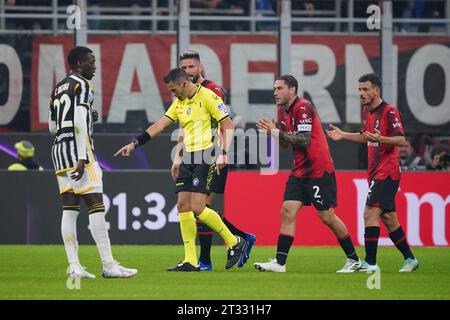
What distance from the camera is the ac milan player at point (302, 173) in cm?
1246

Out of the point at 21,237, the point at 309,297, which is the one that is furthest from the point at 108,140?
the point at 309,297

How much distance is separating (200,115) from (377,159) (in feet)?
6.71

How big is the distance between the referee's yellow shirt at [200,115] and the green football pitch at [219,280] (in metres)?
1.43

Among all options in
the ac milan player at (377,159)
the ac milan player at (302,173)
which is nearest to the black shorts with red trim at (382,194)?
the ac milan player at (377,159)

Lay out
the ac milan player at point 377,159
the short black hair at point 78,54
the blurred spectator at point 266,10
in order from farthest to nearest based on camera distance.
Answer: the blurred spectator at point 266,10 → the ac milan player at point 377,159 → the short black hair at point 78,54

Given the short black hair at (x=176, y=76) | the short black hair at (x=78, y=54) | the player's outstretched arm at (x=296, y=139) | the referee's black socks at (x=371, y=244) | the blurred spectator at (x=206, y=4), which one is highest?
the blurred spectator at (x=206, y=4)

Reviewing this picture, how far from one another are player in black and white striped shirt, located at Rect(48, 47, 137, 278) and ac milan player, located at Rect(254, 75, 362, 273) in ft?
6.35

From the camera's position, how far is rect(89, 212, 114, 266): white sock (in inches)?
448

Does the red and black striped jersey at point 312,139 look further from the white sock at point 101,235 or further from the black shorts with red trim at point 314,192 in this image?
the white sock at point 101,235

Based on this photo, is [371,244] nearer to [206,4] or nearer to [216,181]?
[216,181]

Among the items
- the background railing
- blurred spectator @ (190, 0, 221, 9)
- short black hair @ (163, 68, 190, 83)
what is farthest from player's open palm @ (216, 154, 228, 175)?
blurred spectator @ (190, 0, 221, 9)

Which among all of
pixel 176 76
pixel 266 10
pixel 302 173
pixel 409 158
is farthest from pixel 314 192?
pixel 266 10

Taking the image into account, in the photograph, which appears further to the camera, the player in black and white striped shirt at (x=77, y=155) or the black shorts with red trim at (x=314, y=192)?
the black shorts with red trim at (x=314, y=192)
